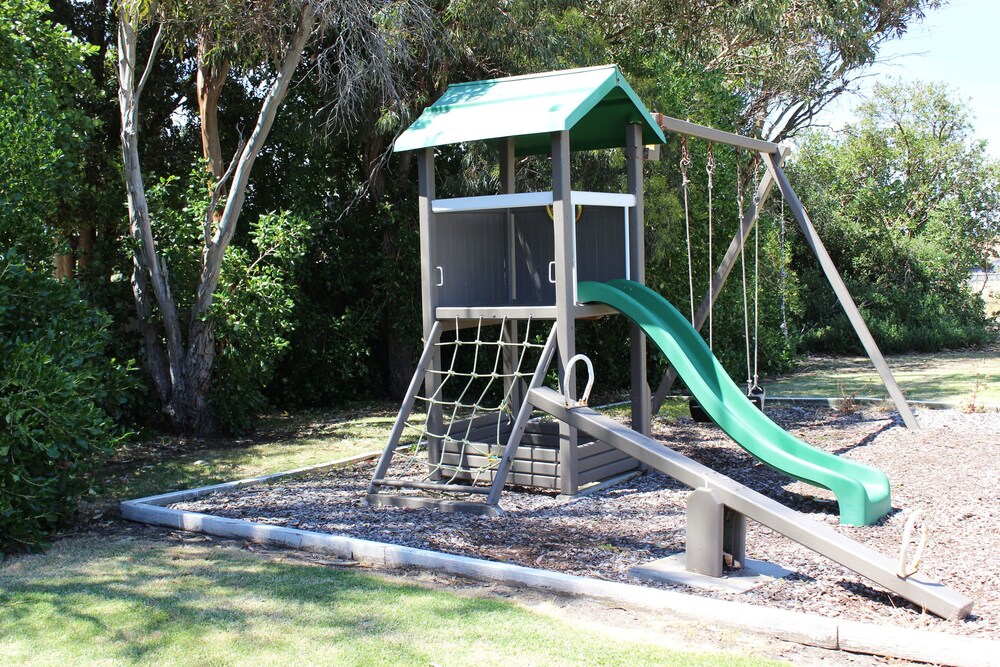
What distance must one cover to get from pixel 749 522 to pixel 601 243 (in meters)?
2.82

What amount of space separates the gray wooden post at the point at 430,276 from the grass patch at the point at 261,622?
7.31 ft

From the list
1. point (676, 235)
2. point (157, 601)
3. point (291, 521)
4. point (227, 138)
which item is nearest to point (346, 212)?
point (227, 138)

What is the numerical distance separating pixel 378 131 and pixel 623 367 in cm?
447

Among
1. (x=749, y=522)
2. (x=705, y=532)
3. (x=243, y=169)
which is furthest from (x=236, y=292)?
(x=705, y=532)

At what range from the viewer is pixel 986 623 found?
3.81 m

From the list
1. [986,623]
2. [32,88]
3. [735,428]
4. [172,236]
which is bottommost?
[986,623]

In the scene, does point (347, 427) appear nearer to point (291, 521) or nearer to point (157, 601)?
point (291, 521)

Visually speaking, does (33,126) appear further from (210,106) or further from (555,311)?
(555,311)

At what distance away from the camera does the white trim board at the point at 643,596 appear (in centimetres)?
350

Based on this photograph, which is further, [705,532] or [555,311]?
[555,311]

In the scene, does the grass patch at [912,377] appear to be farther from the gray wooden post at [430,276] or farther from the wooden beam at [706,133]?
the gray wooden post at [430,276]

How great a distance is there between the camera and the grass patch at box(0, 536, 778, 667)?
11.7 ft

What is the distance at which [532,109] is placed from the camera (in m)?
6.49

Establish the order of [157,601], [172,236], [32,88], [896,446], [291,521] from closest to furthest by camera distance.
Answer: [157,601]
[291,521]
[32,88]
[896,446]
[172,236]
